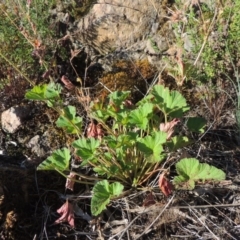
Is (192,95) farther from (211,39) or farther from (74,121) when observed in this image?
(74,121)

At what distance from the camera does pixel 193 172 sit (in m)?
2.20

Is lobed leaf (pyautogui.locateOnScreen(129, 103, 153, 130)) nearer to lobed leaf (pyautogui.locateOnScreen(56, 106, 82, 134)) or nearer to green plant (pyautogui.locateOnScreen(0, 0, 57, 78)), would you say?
lobed leaf (pyautogui.locateOnScreen(56, 106, 82, 134))

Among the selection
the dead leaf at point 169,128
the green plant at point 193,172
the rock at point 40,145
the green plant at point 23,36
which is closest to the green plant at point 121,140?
the dead leaf at point 169,128

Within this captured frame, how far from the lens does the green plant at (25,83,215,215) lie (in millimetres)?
2189

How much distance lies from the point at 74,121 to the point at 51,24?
116cm

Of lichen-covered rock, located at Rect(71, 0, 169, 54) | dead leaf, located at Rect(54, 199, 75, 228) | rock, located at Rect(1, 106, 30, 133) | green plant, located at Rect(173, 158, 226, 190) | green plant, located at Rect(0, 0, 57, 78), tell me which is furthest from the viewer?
lichen-covered rock, located at Rect(71, 0, 169, 54)

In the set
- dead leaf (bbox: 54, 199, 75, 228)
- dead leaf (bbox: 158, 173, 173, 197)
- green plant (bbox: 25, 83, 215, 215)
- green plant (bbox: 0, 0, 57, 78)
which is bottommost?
dead leaf (bbox: 54, 199, 75, 228)

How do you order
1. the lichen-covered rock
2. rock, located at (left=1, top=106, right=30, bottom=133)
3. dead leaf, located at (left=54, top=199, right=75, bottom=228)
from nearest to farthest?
dead leaf, located at (left=54, top=199, right=75, bottom=228)
rock, located at (left=1, top=106, right=30, bottom=133)
the lichen-covered rock

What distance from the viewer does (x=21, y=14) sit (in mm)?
3225

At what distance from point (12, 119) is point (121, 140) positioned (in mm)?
956

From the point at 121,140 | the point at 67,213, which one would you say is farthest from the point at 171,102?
the point at 67,213

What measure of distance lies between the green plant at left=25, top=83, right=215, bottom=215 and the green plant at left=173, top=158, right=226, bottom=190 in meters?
0.11

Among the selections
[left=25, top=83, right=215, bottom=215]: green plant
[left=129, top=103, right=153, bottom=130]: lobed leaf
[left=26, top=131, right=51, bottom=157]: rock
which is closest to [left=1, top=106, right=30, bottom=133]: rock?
[left=26, top=131, right=51, bottom=157]: rock

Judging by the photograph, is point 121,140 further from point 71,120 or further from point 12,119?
point 12,119
